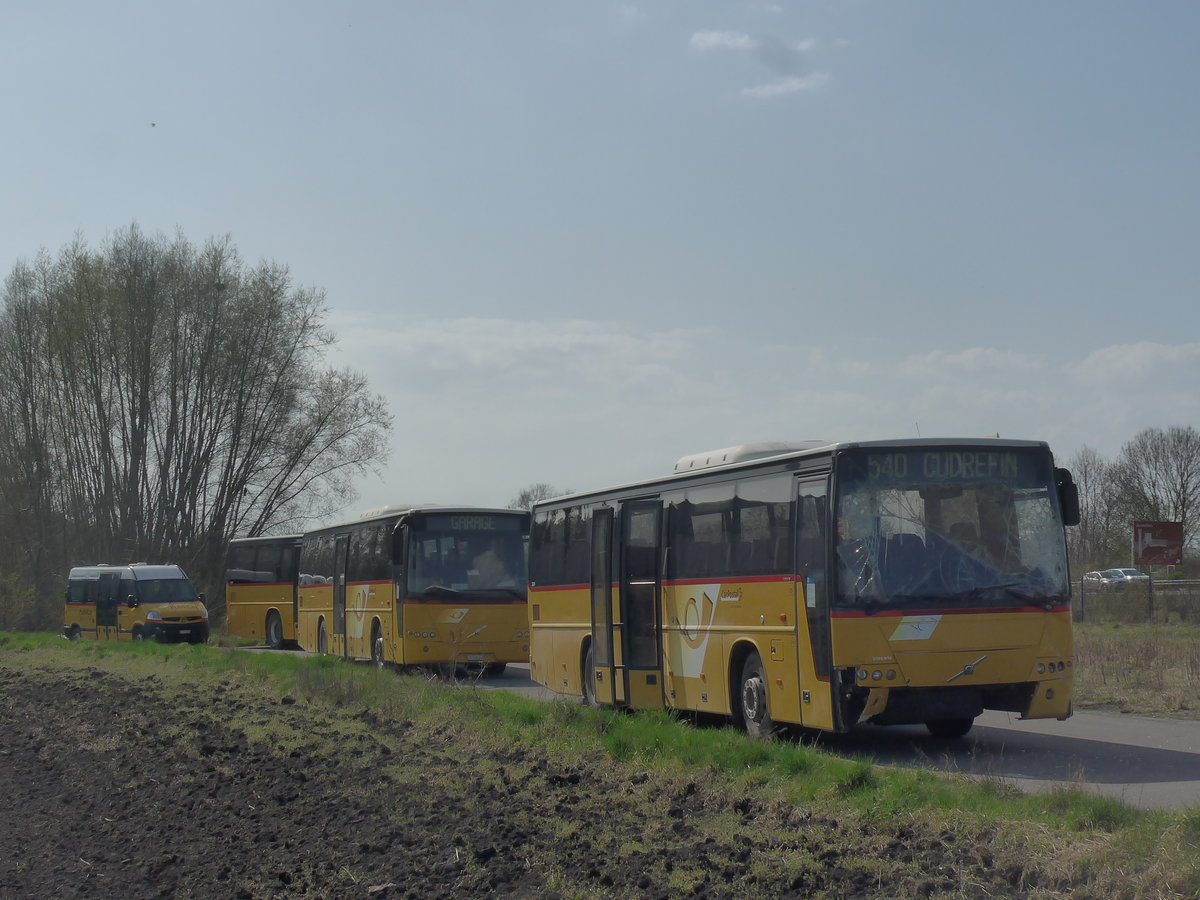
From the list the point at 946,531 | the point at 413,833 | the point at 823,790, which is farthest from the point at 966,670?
the point at 413,833

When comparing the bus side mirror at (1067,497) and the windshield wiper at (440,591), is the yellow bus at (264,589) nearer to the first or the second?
the windshield wiper at (440,591)

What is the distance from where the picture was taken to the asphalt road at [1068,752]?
10383 millimetres

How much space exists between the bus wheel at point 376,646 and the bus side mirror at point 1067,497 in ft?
54.0

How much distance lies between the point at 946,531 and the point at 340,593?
66.2 feet

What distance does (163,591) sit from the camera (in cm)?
3972

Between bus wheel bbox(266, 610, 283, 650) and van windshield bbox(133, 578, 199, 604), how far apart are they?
7.63ft

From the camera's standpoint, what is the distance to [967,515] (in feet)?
40.6

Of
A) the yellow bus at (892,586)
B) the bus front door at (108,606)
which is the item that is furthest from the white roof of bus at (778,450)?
the bus front door at (108,606)

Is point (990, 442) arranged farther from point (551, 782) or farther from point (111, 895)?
point (111, 895)

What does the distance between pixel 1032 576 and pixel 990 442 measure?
53.5 inches

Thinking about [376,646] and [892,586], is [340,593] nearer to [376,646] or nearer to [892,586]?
[376,646]

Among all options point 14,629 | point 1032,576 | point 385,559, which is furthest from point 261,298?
point 1032,576

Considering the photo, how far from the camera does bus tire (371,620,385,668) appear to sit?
86.6 ft

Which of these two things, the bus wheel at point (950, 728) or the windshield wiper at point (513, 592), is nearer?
the bus wheel at point (950, 728)
